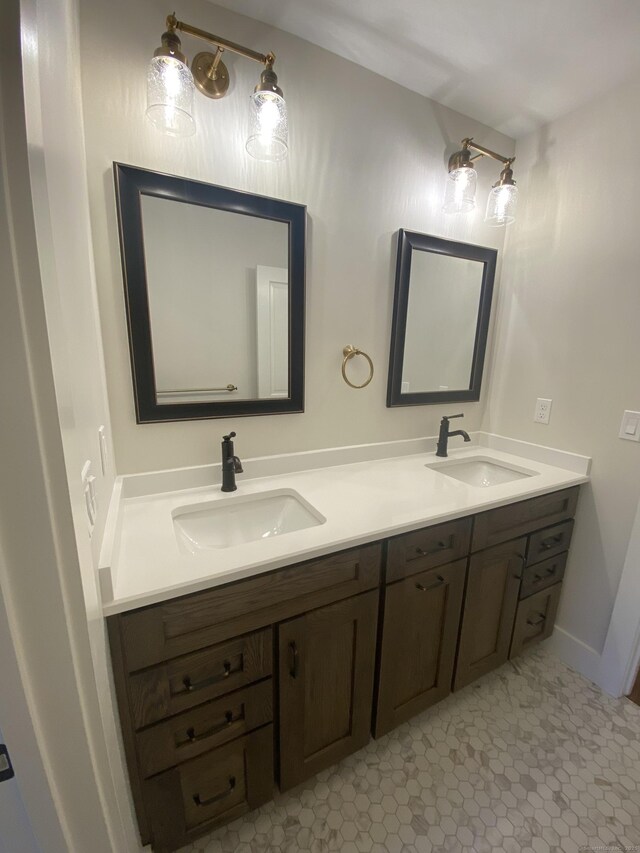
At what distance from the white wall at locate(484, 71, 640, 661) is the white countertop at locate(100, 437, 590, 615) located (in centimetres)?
16

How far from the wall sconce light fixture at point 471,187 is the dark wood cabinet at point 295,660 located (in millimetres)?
1292

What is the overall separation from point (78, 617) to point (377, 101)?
72.7 inches

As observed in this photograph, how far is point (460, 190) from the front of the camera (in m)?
1.51

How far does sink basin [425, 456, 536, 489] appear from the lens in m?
1.68

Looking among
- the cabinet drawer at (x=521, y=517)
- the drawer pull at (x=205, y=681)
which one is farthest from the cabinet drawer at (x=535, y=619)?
the drawer pull at (x=205, y=681)

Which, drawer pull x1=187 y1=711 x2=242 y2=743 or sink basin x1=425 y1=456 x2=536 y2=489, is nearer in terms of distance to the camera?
drawer pull x1=187 y1=711 x2=242 y2=743

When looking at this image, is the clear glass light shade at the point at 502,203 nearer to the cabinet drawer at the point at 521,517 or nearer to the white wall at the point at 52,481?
the cabinet drawer at the point at 521,517

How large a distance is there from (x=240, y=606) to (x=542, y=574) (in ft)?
4.53

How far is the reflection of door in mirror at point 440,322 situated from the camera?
5.31 feet

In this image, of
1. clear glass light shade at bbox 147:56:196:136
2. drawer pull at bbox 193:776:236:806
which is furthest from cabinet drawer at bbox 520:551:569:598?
clear glass light shade at bbox 147:56:196:136

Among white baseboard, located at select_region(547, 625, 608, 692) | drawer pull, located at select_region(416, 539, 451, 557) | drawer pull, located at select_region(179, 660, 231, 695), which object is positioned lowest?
white baseboard, located at select_region(547, 625, 608, 692)

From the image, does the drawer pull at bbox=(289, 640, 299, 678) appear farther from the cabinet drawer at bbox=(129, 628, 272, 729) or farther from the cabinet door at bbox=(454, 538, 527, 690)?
the cabinet door at bbox=(454, 538, 527, 690)

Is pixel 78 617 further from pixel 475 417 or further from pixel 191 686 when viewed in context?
pixel 475 417

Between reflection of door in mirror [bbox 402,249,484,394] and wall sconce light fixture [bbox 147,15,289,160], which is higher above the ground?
wall sconce light fixture [bbox 147,15,289,160]
